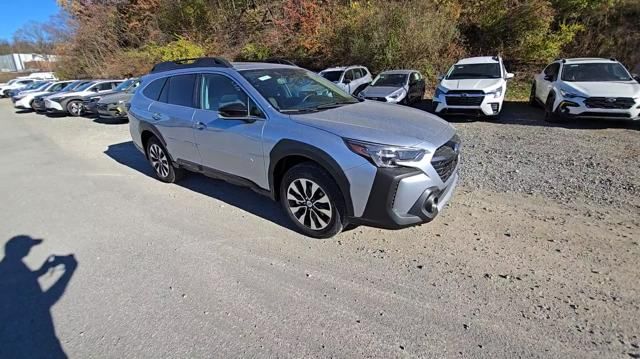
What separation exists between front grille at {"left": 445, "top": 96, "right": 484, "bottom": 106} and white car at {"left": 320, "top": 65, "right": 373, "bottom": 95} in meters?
4.29

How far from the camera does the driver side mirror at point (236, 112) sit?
3600 mm

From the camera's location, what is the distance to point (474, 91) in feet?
28.1

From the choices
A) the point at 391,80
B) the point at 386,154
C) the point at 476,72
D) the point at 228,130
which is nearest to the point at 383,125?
the point at 386,154

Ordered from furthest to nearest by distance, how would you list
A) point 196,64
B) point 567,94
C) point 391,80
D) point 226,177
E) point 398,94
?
1. point 391,80
2. point 398,94
3. point 567,94
4. point 196,64
5. point 226,177

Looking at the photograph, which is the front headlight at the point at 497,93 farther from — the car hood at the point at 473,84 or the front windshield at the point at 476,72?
the front windshield at the point at 476,72

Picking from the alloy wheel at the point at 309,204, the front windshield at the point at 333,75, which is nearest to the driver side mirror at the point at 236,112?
the alloy wheel at the point at 309,204

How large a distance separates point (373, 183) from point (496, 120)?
7.50 meters

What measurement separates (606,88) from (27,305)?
991cm

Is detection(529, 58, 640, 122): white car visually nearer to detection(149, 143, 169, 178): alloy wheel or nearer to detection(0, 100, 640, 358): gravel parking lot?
detection(0, 100, 640, 358): gravel parking lot

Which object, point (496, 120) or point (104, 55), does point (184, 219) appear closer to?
point (496, 120)

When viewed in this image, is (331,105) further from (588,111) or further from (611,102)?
(611,102)

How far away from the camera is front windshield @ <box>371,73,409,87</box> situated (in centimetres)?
1181

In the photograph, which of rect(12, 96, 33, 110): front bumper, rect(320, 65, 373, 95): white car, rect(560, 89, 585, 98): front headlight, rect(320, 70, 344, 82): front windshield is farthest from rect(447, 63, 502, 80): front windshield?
rect(12, 96, 33, 110): front bumper

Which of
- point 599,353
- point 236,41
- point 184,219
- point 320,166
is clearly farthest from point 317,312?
point 236,41
